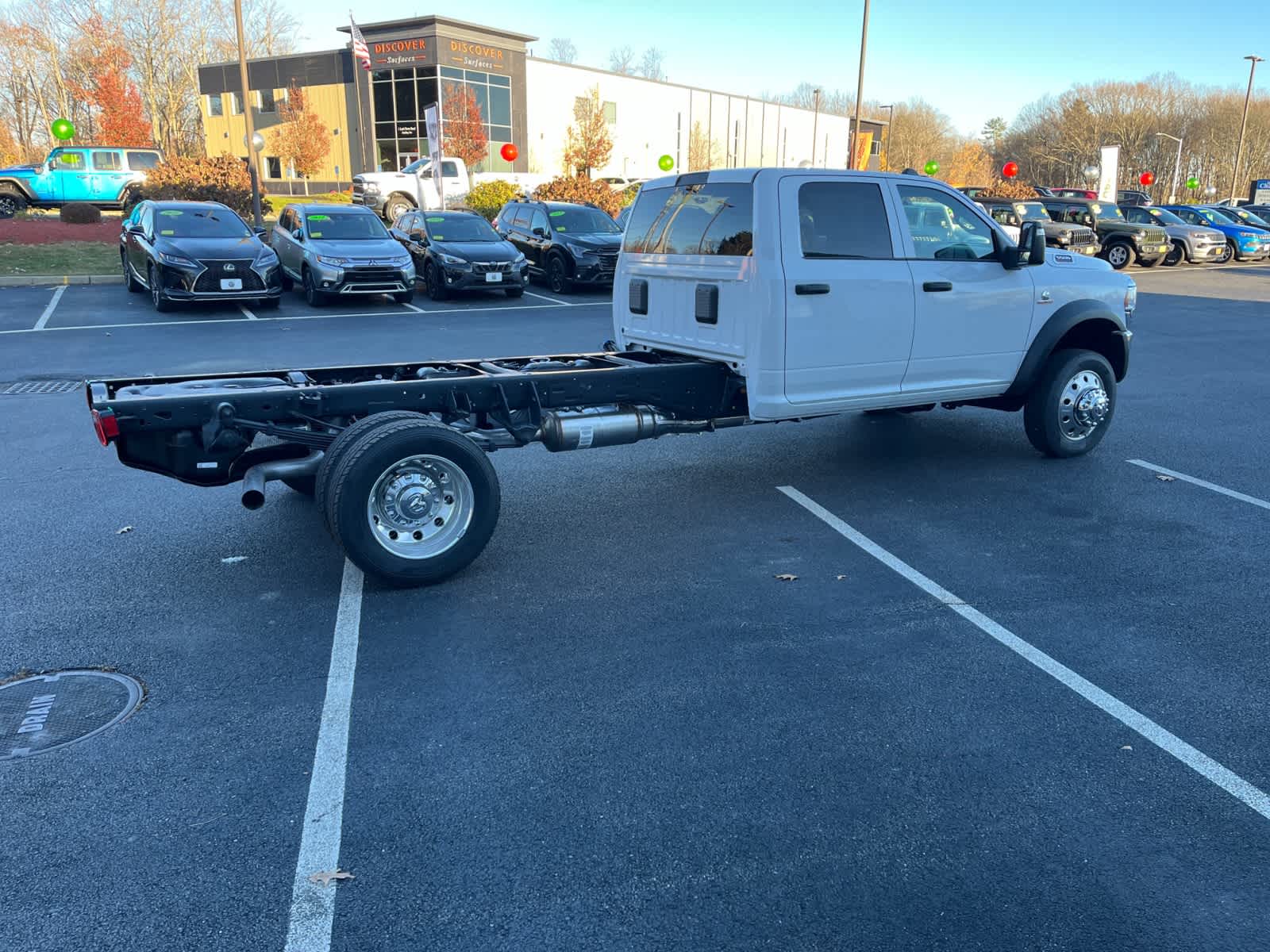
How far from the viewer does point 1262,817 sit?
130 inches

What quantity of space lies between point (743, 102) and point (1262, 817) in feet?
240

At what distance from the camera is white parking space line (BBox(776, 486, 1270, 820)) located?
348cm

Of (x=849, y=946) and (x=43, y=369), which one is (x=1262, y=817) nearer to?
(x=849, y=946)

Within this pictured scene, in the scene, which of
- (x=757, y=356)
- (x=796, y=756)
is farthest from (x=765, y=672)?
(x=757, y=356)

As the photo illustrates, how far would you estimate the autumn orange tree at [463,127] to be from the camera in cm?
4719

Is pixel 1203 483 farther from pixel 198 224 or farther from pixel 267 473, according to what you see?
pixel 198 224

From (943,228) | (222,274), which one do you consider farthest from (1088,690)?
(222,274)

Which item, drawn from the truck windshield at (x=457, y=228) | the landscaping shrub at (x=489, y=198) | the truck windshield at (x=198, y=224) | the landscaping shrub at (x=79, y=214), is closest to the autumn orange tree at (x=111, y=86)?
the landscaping shrub at (x=79, y=214)

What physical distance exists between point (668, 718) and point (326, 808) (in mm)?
1334

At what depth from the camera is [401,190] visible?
106 ft

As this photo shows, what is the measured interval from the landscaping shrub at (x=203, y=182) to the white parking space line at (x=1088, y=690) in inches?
925

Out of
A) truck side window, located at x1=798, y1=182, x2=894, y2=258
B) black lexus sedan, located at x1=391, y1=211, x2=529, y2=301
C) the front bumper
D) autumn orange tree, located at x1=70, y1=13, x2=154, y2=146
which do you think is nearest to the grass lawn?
black lexus sedan, located at x1=391, y1=211, x2=529, y2=301

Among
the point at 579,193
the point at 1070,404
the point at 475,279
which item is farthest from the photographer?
the point at 579,193

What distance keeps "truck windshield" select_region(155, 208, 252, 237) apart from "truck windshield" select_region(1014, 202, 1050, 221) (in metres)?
19.1
